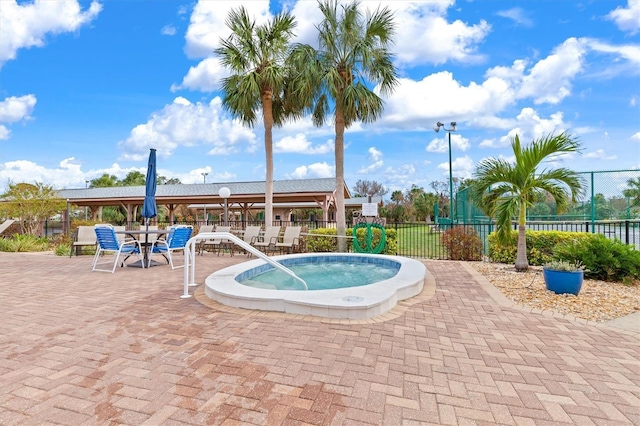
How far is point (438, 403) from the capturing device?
6.79 feet

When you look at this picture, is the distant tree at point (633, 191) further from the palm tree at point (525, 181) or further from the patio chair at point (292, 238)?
the patio chair at point (292, 238)

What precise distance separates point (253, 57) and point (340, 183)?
5110 millimetres

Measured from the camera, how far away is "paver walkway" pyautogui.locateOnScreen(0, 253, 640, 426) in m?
1.96

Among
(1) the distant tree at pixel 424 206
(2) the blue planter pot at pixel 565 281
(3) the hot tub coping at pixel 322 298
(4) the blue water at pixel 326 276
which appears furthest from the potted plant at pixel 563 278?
(1) the distant tree at pixel 424 206

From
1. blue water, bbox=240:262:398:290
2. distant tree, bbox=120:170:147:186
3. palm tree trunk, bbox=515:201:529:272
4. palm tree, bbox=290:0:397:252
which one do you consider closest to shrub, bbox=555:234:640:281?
palm tree trunk, bbox=515:201:529:272

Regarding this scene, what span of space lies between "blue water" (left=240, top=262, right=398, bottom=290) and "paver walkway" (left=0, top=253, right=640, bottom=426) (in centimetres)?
233


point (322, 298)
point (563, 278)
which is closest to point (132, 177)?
point (322, 298)

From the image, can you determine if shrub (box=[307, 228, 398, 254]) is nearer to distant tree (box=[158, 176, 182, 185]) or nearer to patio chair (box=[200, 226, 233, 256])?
patio chair (box=[200, 226, 233, 256])

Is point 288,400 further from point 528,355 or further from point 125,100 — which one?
point 125,100

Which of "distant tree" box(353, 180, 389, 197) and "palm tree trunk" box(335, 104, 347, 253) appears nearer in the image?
"palm tree trunk" box(335, 104, 347, 253)

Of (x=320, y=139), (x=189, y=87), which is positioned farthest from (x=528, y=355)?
(x=320, y=139)

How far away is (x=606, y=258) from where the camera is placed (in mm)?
5891

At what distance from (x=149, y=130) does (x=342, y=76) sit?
16170 mm

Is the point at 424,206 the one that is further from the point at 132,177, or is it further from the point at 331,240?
the point at 132,177
